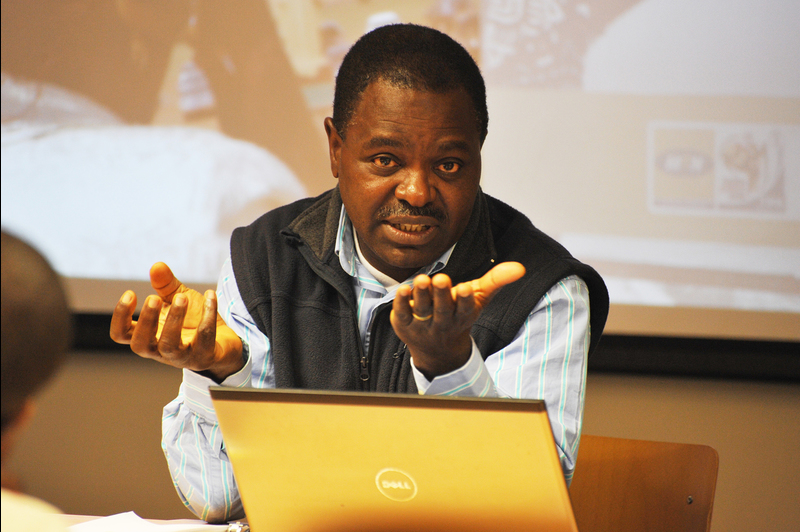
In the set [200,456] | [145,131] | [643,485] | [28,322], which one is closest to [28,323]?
[28,322]

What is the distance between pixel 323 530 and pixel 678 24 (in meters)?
1.89

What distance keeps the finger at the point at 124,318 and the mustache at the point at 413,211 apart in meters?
0.43

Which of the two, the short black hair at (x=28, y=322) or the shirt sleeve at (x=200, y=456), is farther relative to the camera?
the shirt sleeve at (x=200, y=456)

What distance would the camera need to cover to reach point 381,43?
1.25 meters

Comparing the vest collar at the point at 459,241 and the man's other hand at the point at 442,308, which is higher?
the vest collar at the point at 459,241

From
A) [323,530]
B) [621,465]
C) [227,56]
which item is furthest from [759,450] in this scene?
[227,56]

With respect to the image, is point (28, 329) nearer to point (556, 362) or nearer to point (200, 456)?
point (200, 456)

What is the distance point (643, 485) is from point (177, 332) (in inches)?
34.2

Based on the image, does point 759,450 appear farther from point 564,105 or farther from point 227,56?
point 227,56

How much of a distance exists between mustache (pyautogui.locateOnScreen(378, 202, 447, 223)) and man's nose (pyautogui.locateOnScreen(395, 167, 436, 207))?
13 mm

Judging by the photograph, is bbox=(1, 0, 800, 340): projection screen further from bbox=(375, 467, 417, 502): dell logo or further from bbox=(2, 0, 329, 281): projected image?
bbox=(375, 467, 417, 502): dell logo

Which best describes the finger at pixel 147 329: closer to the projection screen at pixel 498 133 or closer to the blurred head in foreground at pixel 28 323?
the blurred head in foreground at pixel 28 323

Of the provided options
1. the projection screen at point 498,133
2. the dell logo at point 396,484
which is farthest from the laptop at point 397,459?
the projection screen at point 498,133

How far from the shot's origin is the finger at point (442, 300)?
0.80 meters
